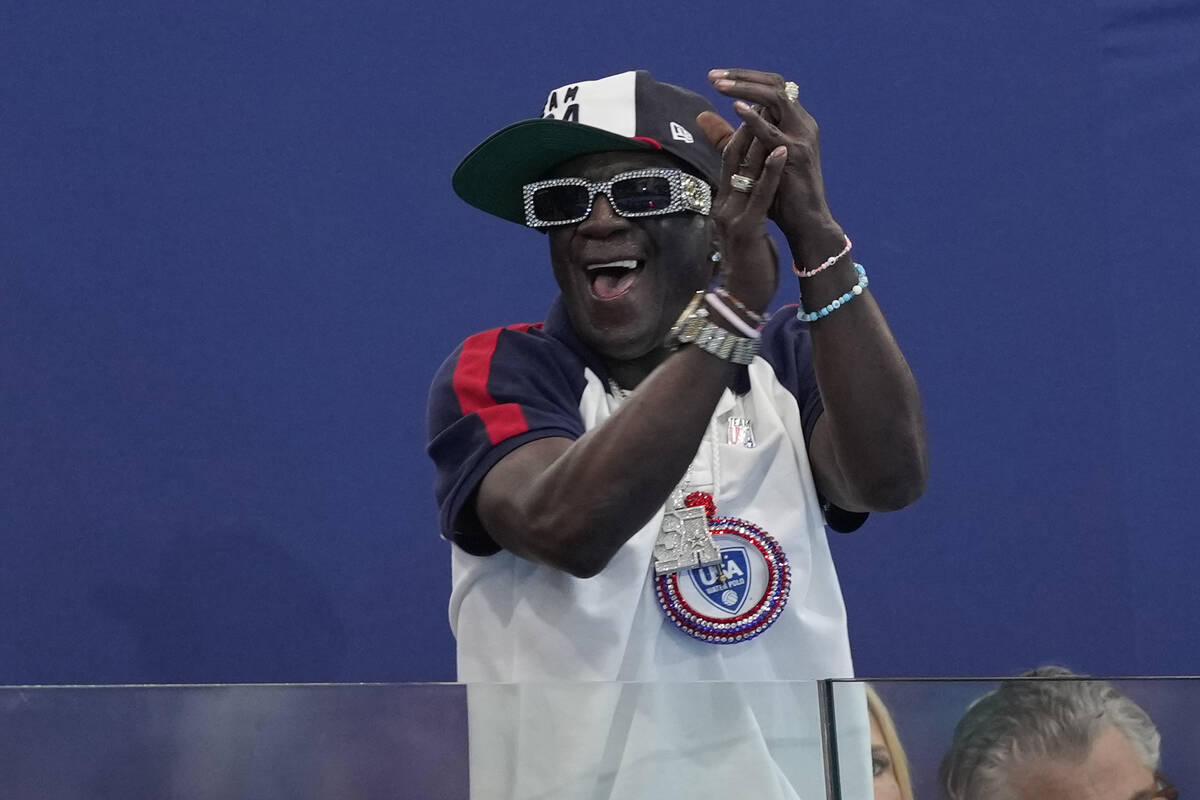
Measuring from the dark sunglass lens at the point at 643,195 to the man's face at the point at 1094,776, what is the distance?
71 cm

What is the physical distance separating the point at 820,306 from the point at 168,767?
596 millimetres

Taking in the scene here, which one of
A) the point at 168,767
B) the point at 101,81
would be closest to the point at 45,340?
the point at 101,81

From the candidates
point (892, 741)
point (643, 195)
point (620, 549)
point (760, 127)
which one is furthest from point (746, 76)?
point (892, 741)

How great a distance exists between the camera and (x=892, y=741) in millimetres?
723

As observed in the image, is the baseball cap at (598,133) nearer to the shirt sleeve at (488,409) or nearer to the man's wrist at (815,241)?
the shirt sleeve at (488,409)

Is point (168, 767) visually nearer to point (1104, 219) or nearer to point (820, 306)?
point (820, 306)

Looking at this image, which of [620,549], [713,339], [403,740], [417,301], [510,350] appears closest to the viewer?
[403,740]

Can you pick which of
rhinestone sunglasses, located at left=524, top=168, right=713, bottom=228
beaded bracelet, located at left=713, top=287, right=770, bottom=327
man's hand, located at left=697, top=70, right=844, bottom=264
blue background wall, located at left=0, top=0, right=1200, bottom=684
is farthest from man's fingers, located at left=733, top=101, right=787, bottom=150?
blue background wall, located at left=0, top=0, right=1200, bottom=684

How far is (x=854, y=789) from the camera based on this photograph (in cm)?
73

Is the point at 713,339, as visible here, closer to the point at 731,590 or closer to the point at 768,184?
the point at 768,184

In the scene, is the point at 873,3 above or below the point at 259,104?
above

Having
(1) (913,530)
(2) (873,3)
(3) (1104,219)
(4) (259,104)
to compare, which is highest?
(2) (873,3)

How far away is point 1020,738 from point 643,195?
0.72 meters

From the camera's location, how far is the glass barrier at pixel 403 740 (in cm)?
70
